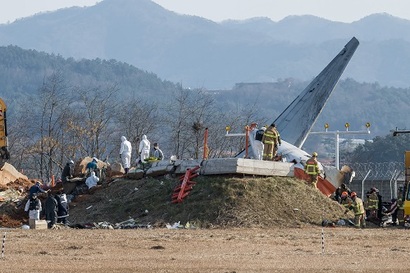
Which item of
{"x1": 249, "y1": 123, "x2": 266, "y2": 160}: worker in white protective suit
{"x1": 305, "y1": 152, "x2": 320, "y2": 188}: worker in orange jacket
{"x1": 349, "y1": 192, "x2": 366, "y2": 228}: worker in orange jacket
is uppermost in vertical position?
{"x1": 249, "y1": 123, "x2": 266, "y2": 160}: worker in white protective suit

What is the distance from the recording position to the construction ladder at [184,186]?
142 ft

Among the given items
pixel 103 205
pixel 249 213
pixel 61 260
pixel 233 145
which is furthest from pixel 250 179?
pixel 233 145

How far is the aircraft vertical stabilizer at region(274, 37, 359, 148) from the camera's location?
6056 cm

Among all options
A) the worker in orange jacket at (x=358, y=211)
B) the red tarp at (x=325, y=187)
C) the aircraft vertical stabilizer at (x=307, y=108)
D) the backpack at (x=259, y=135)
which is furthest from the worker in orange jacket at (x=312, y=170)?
the aircraft vertical stabilizer at (x=307, y=108)

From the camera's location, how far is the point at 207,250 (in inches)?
1308

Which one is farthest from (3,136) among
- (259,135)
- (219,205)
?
(219,205)

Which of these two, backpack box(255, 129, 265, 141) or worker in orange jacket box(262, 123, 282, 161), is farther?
backpack box(255, 129, 265, 141)

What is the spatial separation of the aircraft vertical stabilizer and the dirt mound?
604 inches

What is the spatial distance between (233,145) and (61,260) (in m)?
68.0

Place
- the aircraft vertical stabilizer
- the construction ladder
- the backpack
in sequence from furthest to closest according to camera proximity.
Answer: the aircraft vertical stabilizer
the backpack
the construction ladder

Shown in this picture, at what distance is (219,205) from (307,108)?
20.7 metres

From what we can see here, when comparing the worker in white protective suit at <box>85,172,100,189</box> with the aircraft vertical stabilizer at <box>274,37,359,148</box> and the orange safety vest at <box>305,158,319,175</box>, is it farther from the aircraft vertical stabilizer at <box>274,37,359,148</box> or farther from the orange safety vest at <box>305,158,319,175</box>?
the aircraft vertical stabilizer at <box>274,37,359,148</box>

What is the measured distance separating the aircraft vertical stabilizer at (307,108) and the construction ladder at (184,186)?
15844 mm

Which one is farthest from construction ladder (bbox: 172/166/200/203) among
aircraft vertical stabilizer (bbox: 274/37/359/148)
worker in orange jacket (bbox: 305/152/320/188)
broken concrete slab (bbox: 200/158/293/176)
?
aircraft vertical stabilizer (bbox: 274/37/359/148)
